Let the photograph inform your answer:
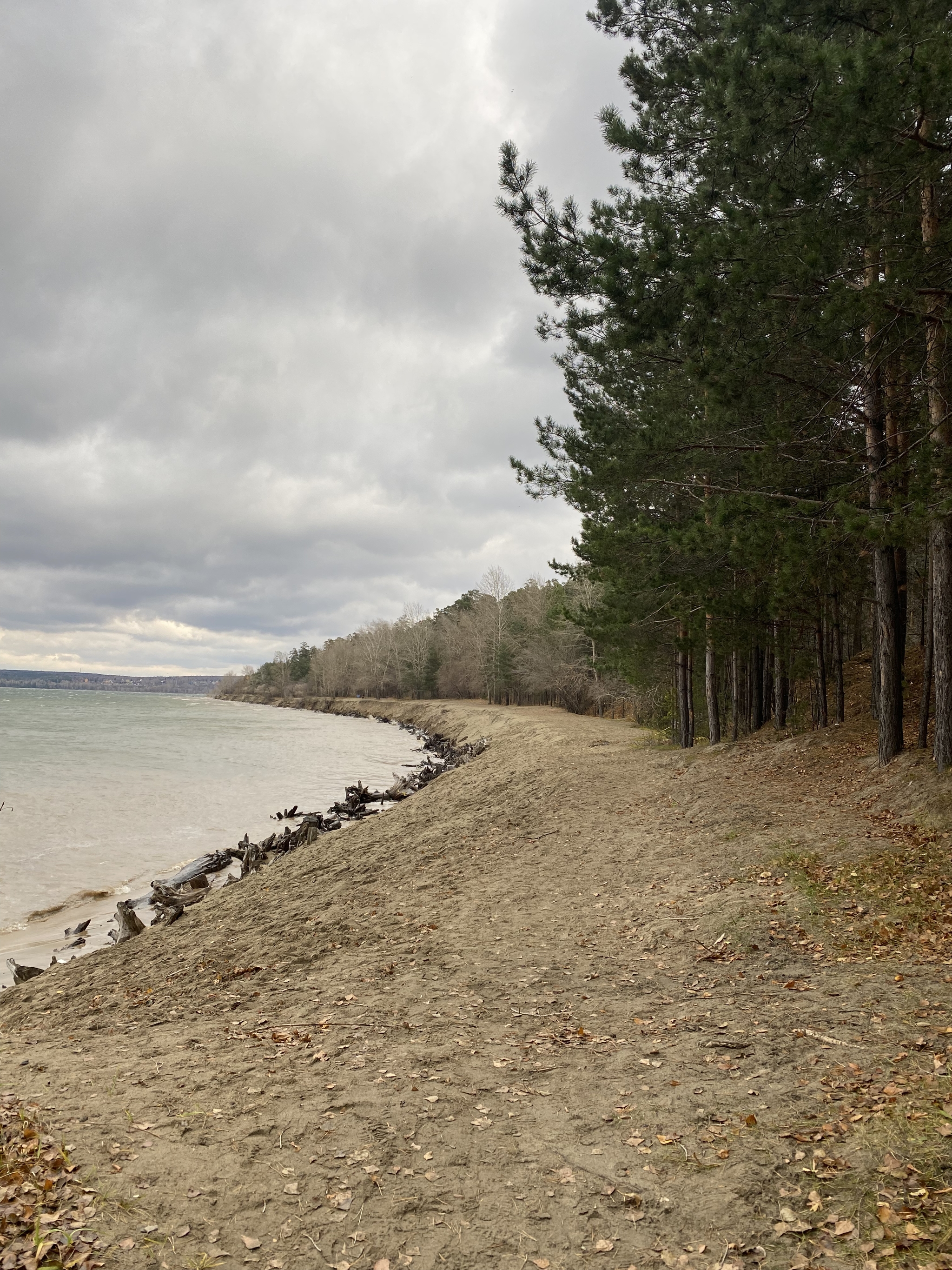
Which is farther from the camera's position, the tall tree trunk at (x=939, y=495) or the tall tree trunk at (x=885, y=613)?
the tall tree trunk at (x=885, y=613)

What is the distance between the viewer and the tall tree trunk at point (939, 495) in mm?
8328

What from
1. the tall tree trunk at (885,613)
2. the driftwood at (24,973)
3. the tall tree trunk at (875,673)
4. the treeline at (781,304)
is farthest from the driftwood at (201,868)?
the tall tree trunk at (875,673)

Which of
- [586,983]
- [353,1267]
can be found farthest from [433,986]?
[353,1267]

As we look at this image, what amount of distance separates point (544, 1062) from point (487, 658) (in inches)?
2418

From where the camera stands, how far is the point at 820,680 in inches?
668

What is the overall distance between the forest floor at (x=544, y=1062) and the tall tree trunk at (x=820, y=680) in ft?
18.2

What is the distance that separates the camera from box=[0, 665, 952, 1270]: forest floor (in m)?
3.60

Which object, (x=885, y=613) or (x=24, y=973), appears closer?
(x=24, y=973)

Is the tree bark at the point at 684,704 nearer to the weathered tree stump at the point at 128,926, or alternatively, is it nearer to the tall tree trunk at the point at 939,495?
the tall tree trunk at the point at 939,495

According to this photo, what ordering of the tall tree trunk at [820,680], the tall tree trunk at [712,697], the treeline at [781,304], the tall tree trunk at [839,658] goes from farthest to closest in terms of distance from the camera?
the tall tree trunk at [712,697], the tall tree trunk at [820,680], the tall tree trunk at [839,658], the treeline at [781,304]

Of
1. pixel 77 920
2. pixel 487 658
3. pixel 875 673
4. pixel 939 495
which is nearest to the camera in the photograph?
pixel 939 495

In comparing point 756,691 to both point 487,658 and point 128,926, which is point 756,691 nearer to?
point 128,926

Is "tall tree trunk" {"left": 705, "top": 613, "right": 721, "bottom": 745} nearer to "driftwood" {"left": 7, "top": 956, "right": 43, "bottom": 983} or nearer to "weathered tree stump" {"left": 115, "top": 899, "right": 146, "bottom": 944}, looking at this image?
"weathered tree stump" {"left": 115, "top": 899, "right": 146, "bottom": 944}

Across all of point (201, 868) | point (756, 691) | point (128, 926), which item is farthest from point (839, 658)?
point (128, 926)
